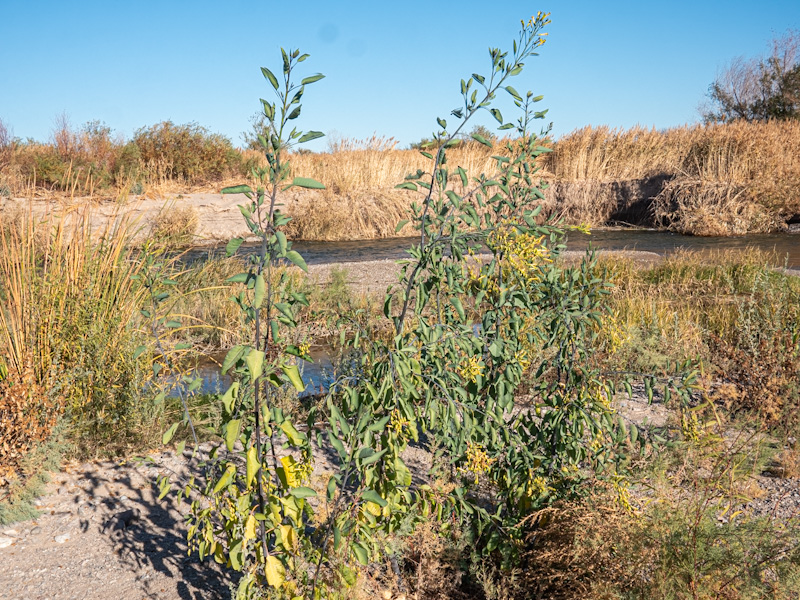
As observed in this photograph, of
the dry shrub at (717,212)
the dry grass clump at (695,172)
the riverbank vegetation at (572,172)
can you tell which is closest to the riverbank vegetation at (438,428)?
the riverbank vegetation at (572,172)

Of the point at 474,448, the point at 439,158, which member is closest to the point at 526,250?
the point at 439,158

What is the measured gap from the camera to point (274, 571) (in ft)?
5.84

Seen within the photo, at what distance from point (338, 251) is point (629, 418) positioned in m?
9.63

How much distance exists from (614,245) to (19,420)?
455 inches

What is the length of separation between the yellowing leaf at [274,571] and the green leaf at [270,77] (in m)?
1.23

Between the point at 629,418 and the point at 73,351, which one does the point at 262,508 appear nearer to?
the point at 73,351

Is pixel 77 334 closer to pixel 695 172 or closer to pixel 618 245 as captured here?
pixel 618 245

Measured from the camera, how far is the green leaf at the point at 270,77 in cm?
145

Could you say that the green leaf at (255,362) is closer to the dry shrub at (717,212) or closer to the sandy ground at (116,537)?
the sandy ground at (116,537)

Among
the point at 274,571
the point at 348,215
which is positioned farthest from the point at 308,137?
the point at 348,215

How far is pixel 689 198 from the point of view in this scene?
15.0 metres

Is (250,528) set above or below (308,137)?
below

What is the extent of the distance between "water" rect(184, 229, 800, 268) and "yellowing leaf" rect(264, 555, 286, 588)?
31.1 ft

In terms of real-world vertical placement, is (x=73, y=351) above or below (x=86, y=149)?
below
